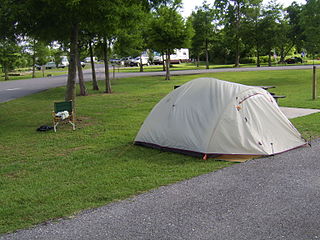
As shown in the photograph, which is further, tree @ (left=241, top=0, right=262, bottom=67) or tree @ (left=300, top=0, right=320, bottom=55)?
tree @ (left=241, top=0, right=262, bottom=67)

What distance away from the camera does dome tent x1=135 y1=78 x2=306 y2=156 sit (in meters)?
7.34

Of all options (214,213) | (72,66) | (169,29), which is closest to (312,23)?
(169,29)

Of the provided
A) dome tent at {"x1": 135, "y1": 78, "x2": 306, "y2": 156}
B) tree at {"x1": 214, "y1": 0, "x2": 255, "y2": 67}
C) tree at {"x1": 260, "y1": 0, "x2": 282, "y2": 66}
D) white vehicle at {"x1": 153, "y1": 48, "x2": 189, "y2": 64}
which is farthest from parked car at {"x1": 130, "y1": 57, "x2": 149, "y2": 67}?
dome tent at {"x1": 135, "y1": 78, "x2": 306, "y2": 156}

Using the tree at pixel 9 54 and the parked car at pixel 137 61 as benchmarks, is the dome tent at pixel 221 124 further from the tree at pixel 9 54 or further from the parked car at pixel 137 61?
the parked car at pixel 137 61

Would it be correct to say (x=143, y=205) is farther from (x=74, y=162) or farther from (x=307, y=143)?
(x=307, y=143)

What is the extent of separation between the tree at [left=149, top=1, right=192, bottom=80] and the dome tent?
2123cm

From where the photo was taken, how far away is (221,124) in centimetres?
741

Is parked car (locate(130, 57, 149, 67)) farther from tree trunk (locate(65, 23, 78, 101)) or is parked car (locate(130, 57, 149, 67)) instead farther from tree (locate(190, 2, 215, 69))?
tree trunk (locate(65, 23, 78, 101))

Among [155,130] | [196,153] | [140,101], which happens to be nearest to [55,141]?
[155,130]

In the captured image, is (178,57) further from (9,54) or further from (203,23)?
(9,54)

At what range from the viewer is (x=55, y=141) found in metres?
9.53

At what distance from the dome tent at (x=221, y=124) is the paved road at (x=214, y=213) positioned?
1.12 meters

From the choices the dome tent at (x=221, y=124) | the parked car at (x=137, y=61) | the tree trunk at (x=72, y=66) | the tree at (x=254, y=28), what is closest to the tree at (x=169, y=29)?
the tree trunk at (x=72, y=66)

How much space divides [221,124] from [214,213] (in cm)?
289
